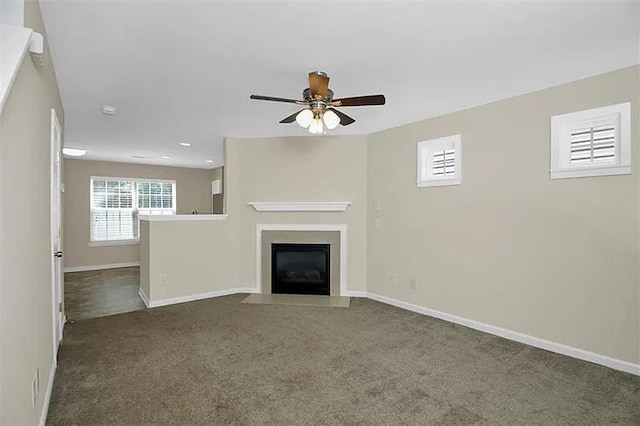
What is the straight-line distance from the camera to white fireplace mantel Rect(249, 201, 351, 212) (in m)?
5.04

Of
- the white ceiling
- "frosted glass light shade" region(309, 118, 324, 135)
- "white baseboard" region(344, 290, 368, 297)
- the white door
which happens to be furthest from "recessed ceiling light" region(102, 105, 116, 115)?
"white baseboard" region(344, 290, 368, 297)

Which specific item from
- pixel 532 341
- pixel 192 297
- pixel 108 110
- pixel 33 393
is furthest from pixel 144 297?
pixel 532 341

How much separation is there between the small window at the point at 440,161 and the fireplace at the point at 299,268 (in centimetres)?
183

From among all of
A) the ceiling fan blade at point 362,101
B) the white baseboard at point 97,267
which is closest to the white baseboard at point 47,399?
the ceiling fan blade at point 362,101

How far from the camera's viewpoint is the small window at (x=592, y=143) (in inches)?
107

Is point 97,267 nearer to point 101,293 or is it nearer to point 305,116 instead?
point 101,293

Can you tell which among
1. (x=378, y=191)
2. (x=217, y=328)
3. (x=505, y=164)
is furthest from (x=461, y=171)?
(x=217, y=328)

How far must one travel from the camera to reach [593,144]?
2928 mm

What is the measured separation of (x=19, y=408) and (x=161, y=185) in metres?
7.44

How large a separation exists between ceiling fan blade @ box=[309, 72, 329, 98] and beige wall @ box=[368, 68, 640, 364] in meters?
2.02

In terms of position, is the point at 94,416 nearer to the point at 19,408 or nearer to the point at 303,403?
the point at 19,408

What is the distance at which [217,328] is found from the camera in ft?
12.3

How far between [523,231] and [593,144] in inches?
36.8

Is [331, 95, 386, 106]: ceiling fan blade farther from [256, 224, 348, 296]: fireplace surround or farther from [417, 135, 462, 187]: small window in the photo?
[256, 224, 348, 296]: fireplace surround
